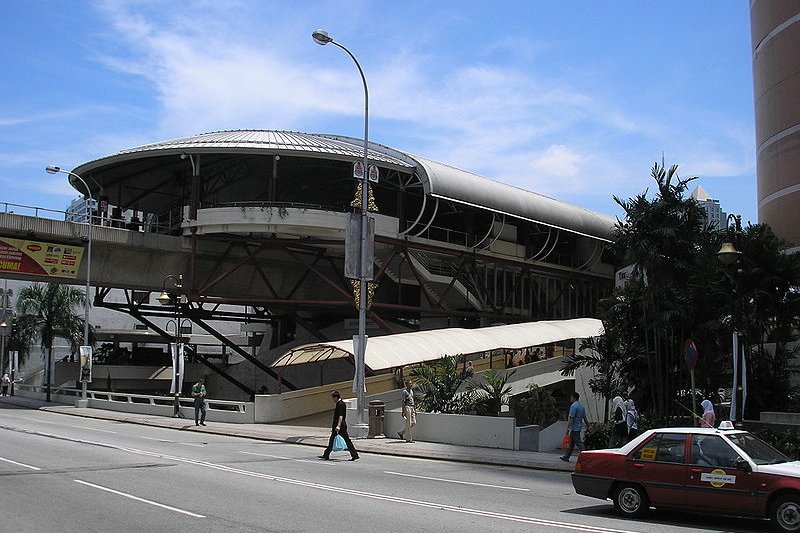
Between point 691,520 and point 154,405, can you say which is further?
point 154,405

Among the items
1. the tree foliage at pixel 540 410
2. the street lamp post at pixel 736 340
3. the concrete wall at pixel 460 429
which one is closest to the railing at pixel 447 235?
the concrete wall at pixel 460 429

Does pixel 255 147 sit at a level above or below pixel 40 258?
above

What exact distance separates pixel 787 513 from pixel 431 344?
25248mm

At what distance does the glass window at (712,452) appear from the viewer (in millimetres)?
11062

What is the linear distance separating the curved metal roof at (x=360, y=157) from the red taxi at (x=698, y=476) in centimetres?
3245

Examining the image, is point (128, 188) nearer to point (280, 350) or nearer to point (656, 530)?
point (280, 350)

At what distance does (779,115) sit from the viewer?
3647 centimetres

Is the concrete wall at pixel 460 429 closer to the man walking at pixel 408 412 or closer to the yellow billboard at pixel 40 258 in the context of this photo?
the man walking at pixel 408 412

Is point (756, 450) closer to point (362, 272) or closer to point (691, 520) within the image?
point (691, 520)

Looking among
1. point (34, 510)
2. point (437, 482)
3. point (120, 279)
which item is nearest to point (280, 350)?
point (120, 279)

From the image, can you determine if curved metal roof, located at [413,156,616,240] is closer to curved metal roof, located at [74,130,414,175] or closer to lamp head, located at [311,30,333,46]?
curved metal roof, located at [74,130,414,175]

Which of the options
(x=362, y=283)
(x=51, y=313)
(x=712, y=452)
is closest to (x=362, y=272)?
(x=362, y=283)

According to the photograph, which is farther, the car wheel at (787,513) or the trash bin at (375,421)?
the trash bin at (375,421)

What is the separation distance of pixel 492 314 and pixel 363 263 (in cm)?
2831
